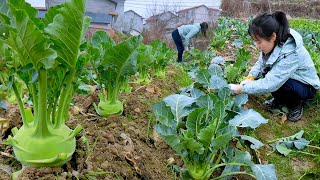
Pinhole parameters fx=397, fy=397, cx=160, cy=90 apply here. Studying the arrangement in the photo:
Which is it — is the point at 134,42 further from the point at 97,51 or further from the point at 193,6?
the point at 193,6

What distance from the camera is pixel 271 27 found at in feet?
10.9

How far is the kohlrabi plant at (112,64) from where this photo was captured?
2.32m

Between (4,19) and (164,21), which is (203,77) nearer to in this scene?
(4,19)

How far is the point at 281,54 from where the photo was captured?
11.3ft

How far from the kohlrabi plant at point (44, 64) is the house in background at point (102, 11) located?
13.5 m

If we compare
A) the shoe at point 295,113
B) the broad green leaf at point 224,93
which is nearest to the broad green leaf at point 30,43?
the broad green leaf at point 224,93

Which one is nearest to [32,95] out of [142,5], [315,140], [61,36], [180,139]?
[61,36]

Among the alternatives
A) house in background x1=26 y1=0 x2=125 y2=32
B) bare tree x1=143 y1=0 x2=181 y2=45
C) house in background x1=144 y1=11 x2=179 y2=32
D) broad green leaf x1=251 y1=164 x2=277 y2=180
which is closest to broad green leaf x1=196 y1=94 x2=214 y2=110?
broad green leaf x1=251 y1=164 x2=277 y2=180

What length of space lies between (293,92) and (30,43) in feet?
8.53

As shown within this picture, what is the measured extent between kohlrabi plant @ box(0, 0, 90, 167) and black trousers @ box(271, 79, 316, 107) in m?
2.23

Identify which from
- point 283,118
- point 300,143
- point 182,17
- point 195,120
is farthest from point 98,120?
point 182,17

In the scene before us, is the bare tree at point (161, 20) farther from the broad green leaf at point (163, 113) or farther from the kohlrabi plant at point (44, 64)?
the kohlrabi plant at point (44, 64)

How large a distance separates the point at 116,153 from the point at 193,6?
22.6 meters

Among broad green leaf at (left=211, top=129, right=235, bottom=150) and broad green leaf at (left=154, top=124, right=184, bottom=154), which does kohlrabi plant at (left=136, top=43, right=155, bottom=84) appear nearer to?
broad green leaf at (left=154, top=124, right=184, bottom=154)
